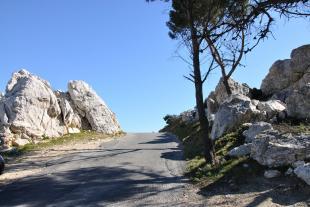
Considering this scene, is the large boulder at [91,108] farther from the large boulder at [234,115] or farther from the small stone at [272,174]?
the small stone at [272,174]

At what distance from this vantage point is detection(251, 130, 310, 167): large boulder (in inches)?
499

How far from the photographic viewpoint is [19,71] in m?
33.7

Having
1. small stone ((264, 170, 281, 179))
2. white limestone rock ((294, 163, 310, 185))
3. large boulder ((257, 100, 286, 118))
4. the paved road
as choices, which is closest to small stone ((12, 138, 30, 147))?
the paved road

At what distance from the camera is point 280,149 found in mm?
13016

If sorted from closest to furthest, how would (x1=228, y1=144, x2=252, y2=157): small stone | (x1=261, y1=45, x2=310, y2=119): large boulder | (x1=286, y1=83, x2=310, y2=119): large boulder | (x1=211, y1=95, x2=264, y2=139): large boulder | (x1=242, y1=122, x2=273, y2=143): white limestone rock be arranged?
(x1=228, y1=144, x2=252, y2=157): small stone < (x1=242, y1=122, x2=273, y2=143): white limestone rock < (x1=286, y1=83, x2=310, y2=119): large boulder < (x1=211, y1=95, x2=264, y2=139): large boulder < (x1=261, y1=45, x2=310, y2=119): large boulder

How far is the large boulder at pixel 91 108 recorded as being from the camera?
3512cm

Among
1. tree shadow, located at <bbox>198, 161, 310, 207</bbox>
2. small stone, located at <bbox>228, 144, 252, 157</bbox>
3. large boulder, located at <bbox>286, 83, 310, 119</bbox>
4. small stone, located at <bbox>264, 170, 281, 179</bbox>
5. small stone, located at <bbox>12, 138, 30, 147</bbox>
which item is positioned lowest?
tree shadow, located at <bbox>198, 161, 310, 207</bbox>

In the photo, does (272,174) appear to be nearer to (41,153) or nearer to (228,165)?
(228,165)

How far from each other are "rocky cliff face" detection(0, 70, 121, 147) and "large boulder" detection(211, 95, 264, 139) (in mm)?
11249

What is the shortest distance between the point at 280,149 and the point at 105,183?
5.26 metres

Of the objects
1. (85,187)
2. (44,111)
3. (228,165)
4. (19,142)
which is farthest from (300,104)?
(44,111)

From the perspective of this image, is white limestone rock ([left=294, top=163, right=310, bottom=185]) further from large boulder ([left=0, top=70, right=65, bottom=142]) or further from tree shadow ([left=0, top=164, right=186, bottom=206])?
large boulder ([left=0, top=70, right=65, bottom=142])

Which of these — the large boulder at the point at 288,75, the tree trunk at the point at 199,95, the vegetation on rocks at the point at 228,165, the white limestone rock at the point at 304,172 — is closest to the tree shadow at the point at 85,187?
the vegetation on rocks at the point at 228,165

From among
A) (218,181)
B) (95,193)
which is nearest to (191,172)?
(218,181)
